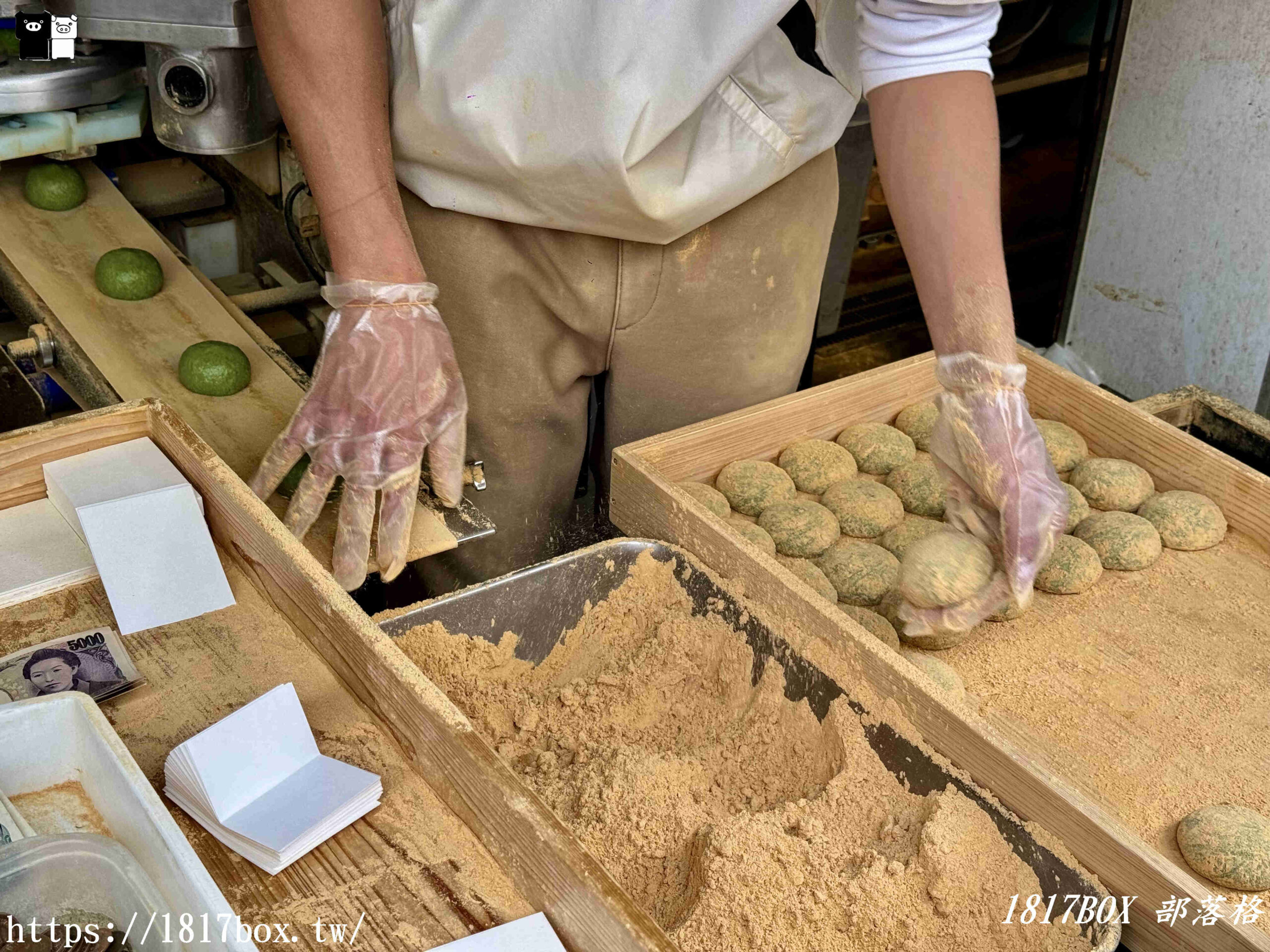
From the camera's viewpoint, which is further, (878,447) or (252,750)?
(878,447)

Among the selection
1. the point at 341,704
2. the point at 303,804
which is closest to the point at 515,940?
the point at 303,804

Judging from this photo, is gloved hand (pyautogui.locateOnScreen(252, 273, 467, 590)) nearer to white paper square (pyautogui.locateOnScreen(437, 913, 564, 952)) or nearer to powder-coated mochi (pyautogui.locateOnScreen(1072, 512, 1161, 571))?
white paper square (pyautogui.locateOnScreen(437, 913, 564, 952))

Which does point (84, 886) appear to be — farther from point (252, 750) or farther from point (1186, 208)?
point (1186, 208)

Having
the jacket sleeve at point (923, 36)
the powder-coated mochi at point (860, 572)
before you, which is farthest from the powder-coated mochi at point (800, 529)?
the jacket sleeve at point (923, 36)

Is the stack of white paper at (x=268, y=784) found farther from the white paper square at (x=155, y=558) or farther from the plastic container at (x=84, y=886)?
the white paper square at (x=155, y=558)

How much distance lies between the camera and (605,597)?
1487 mm

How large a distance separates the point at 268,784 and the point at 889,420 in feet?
4.83

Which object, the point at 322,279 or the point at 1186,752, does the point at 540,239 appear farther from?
the point at 1186,752

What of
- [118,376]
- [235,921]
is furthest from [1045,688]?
[118,376]

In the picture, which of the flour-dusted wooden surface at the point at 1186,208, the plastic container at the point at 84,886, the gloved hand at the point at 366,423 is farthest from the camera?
the flour-dusted wooden surface at the point at 1186,208

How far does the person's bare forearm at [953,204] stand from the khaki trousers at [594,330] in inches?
14.2

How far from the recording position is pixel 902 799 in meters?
1.21

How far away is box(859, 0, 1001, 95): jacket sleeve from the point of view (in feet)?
4.81

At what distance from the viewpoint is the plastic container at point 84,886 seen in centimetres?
82
